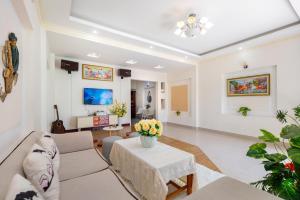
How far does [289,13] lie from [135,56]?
3.75m

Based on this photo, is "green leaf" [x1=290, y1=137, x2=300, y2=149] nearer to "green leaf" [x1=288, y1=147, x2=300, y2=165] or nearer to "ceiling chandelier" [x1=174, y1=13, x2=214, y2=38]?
"green leaf" [x1=288, y1=147, x2=300, y2=165]

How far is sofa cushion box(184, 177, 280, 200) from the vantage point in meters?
0.84

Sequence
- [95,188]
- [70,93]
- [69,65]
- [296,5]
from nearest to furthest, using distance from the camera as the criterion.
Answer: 1. [95,188]
2. [296,5]
3. [69,65]
4. [70,93]

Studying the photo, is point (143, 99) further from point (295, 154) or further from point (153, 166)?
point (295, 154)

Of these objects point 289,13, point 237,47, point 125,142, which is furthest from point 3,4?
point 237,47

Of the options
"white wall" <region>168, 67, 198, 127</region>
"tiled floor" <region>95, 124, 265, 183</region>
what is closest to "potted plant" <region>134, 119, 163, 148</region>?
"tiled floor" <region>95, 124, 265, 183</region>

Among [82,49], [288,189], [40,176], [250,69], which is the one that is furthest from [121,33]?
[250,69]

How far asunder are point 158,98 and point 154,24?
4526mm

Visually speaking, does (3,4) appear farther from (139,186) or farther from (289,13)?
(289,13)

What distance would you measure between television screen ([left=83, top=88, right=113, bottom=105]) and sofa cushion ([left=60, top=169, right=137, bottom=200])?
436 centimetres

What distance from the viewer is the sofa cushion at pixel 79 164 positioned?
4.96ft

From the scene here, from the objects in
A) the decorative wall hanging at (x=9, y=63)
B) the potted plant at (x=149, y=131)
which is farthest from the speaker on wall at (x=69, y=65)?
the potted plant at (x=149, y=131)

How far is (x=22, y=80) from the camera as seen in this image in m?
1.93

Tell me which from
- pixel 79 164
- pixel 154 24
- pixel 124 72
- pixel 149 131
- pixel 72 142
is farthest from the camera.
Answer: pixel 124 72
